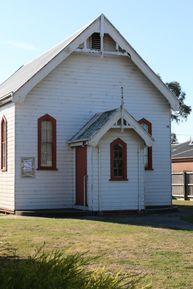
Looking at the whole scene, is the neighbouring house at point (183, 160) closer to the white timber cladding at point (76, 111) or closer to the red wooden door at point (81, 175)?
the white timber cladding at point (76, 111)

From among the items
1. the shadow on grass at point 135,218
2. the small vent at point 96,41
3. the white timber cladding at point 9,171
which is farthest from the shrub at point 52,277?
the small vent at point 96,41

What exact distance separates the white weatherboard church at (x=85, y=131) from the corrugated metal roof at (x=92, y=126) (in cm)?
6

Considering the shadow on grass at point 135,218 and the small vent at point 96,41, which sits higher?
the small vent at point 96,41

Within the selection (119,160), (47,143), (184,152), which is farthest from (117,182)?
(184,152)

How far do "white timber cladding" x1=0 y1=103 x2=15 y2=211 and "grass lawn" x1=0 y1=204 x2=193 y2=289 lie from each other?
405cm

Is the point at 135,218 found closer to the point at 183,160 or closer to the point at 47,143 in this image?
the point at 47,143

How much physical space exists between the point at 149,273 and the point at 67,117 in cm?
1575

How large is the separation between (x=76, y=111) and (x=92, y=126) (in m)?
1.69

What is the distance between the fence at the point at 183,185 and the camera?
Result: 132ft

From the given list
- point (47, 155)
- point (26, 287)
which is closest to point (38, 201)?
point (47, 155)

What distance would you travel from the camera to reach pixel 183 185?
40594 mm

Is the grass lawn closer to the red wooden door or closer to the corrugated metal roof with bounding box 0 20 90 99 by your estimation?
the red wooden door

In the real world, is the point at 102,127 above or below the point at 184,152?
below

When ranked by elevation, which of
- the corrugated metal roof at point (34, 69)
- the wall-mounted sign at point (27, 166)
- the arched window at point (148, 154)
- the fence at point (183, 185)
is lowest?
the fence at point (183, 185)
